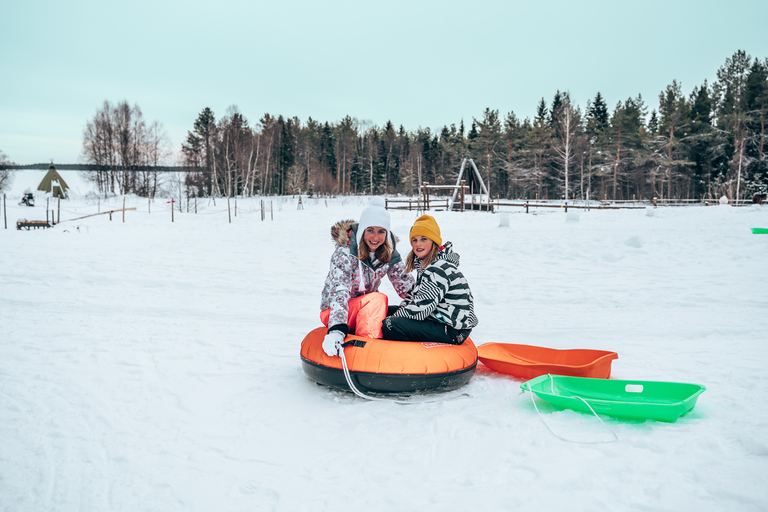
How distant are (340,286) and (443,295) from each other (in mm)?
771

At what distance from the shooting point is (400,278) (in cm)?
386

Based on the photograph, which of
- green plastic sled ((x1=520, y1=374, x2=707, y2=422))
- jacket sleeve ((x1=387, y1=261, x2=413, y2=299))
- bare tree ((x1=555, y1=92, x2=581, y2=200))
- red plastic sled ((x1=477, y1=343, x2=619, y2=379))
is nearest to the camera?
green plastic sled ((x1=520, y1=374, x2=707, y2=422))

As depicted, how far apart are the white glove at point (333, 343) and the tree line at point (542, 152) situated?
2774cm

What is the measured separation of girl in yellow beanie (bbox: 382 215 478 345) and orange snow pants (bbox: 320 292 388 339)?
0.28 ft

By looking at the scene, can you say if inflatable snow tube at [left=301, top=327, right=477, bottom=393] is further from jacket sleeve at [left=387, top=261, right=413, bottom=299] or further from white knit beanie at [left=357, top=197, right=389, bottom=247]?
white knit beanie at [left=357, top=197, right=389, bottom=247]

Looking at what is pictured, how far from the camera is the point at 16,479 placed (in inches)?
90.8

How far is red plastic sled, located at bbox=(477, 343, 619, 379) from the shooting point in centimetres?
350

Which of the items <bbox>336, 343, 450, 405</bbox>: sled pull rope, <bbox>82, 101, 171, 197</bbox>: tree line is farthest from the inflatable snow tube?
<bbox>82, 101, 171, 197</bbox>: tree line

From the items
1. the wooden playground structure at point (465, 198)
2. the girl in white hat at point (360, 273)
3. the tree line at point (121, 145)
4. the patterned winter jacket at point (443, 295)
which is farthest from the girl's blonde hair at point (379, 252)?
the tree line at point (121, 145)

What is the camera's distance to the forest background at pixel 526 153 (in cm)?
3133

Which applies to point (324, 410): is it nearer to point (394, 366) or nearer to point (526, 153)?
point (394, 366)

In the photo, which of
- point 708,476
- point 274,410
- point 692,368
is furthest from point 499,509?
point 692,368

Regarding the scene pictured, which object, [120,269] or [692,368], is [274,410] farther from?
[120,269]

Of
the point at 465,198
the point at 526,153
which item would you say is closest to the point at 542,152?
the point at 526,153
